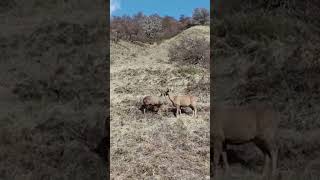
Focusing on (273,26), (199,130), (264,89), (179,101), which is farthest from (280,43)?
(199,130)

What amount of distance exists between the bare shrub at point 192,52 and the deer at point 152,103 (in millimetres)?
4032

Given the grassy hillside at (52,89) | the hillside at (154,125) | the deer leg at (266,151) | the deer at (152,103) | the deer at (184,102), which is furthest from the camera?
the deer at (184,102)

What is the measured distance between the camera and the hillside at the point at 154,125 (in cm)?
1135

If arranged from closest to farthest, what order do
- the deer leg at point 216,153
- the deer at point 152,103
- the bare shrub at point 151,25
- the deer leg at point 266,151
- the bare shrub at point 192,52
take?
the deer leg at point 266,151
the deer leg at point 216,153
the deer at point 152,103
the bare shrub at point 192,52
the bare shrub at point 151,25

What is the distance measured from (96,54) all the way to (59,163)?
28.5 ft

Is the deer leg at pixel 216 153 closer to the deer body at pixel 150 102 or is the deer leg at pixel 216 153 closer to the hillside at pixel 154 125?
the hillside at pixel 154 125

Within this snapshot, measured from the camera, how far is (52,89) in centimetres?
1712

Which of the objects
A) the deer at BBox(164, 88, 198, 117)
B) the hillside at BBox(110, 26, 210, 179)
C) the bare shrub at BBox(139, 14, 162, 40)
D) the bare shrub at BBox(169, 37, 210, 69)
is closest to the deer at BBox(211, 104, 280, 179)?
the hillside at BBox(110, 26, 210, 179)

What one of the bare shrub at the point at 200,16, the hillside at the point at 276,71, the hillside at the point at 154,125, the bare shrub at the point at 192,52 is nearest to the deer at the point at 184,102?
the hillside at the point at 154,125

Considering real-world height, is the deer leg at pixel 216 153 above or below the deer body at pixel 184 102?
below

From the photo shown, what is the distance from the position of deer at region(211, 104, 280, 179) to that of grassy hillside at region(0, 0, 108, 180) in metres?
2.02

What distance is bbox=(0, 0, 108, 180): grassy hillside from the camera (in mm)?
11758

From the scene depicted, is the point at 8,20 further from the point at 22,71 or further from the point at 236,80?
the point at 236,80

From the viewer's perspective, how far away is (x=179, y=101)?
15.6 m
